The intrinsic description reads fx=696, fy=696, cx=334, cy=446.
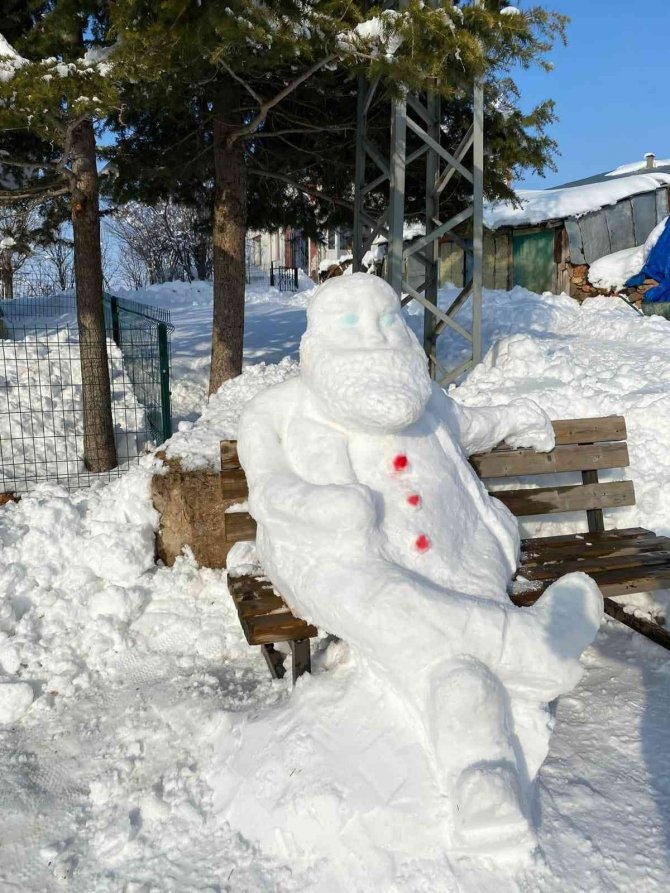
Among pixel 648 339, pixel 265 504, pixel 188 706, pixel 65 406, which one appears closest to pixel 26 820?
pixel 188 706

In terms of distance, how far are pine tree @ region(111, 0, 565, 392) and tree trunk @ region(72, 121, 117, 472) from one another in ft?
2.52

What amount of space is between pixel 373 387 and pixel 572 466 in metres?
1.73

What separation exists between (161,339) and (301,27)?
278 centimetres

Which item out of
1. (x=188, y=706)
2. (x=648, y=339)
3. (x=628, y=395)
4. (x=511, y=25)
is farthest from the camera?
(x=648, y=339)

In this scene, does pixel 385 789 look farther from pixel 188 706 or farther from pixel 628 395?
pixel 628 395

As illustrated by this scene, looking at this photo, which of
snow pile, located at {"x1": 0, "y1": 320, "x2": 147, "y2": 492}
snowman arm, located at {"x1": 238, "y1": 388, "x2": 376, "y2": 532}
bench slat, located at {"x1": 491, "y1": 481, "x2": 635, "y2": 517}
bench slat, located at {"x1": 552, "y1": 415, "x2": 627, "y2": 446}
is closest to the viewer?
snowman arm, located at {"x1": 238, "y1": 388, "x2": 376, "y2": 532}

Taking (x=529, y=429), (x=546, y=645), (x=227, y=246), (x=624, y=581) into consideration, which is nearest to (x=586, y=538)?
(x=624, y=581)

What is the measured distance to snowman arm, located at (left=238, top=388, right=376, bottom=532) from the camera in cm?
224

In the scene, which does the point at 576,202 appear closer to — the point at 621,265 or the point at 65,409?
the point at 621,265

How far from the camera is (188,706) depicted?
2.96m

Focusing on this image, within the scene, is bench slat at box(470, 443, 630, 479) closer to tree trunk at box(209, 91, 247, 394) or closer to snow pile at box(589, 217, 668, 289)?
tree trunk at box(209, 91, 247, 394)

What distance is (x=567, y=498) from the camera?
3.61 m

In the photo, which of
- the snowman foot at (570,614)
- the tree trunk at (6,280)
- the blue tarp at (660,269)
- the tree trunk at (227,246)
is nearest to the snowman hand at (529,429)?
the snowman foot at (570,614)

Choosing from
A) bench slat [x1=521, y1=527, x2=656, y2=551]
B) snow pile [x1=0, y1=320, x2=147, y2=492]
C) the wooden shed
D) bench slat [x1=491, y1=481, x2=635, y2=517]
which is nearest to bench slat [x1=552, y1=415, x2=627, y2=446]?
bench slat [x1=491, y1=481, x2=635, y2=517]
